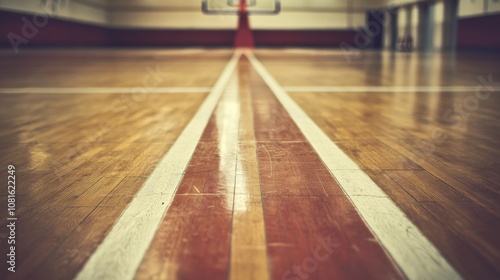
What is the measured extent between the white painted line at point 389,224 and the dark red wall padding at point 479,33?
46.9ft

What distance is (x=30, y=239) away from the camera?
118 cm

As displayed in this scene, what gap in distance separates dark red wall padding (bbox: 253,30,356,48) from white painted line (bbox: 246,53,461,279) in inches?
874

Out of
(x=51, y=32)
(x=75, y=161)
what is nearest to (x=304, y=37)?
(x=51, y=32)

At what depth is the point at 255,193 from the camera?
59.2 inches

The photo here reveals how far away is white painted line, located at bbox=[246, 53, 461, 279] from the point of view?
1.01m

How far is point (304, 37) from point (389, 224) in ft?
75.9

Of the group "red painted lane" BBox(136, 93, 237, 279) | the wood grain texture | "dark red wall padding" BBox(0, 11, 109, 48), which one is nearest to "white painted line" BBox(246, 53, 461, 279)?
"red painted lane" BBox(136, 93, 237, 279)

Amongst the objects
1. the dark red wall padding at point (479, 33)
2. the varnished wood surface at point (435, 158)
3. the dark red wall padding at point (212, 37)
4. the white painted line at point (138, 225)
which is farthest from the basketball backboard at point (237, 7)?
the white painted line at point (138, 225)

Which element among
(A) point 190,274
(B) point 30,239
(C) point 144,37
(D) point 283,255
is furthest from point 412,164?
(C) point 144,37

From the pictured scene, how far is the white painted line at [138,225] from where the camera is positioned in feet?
3.33

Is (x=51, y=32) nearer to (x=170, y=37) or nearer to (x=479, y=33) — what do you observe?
(x=170, y=37)

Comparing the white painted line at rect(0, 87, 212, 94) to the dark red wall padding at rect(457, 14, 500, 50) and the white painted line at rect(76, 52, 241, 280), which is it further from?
the dark red wall padding at rect(457, 14, 500, 50)

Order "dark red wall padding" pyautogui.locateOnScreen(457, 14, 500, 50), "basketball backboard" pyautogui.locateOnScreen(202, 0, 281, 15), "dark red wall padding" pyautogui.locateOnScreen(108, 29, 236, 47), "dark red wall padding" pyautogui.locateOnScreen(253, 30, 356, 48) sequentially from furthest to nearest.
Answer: "dark red wall padding" pyautogui.locateOnScreen(253, 30, 356, 48)
"dark red wall padding" pyautogui.locateOnScreen(108, 29, 236, 47)
"basketball backboard" pyautogui.locateOnScreen(202, 0, 281, 15)
"dark red wall padding" pyautogui.locateOnScreen(457, 14, 500, 50)

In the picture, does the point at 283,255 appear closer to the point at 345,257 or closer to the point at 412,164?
the point at 345,257
